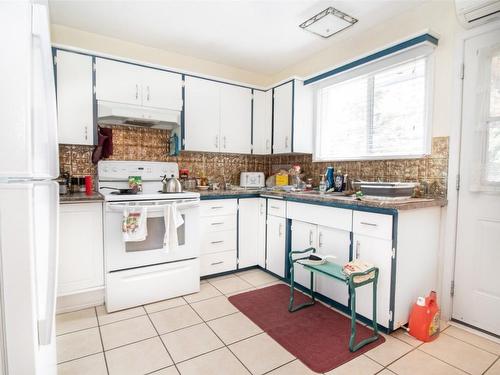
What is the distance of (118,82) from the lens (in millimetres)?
2797

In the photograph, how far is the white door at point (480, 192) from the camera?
195cm

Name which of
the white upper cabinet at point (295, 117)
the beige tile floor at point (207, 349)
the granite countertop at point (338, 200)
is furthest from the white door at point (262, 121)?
the beige tile floor at point (207, 349)

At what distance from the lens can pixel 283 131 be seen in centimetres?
344

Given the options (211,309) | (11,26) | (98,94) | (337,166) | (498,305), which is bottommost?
(211,309)

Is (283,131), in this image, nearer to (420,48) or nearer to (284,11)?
(284,11)

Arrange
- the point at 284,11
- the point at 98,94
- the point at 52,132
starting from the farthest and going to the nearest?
the point at 98,94 < the point at 284,11 < the point at 52,132

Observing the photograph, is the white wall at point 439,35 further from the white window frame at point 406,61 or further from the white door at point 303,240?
the white door at point 303,240

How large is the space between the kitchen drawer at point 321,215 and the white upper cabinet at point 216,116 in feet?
4.08

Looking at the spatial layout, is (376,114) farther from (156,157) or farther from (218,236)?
(156,157)

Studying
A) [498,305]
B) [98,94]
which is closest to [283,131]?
[98,94]

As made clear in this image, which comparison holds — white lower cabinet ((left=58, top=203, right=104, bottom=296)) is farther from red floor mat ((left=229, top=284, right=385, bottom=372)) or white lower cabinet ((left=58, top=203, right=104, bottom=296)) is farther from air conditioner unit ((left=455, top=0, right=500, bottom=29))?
air conditioner unit ((left=455, top=0, right=500, bottom=29))

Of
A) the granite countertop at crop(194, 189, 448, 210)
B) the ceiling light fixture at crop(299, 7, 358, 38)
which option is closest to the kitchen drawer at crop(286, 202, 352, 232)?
the granite countertop at crop(194, 189, 448, 210)

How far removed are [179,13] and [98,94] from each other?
1093 mm

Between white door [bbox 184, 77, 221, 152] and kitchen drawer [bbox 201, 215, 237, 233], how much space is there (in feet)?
2.87
